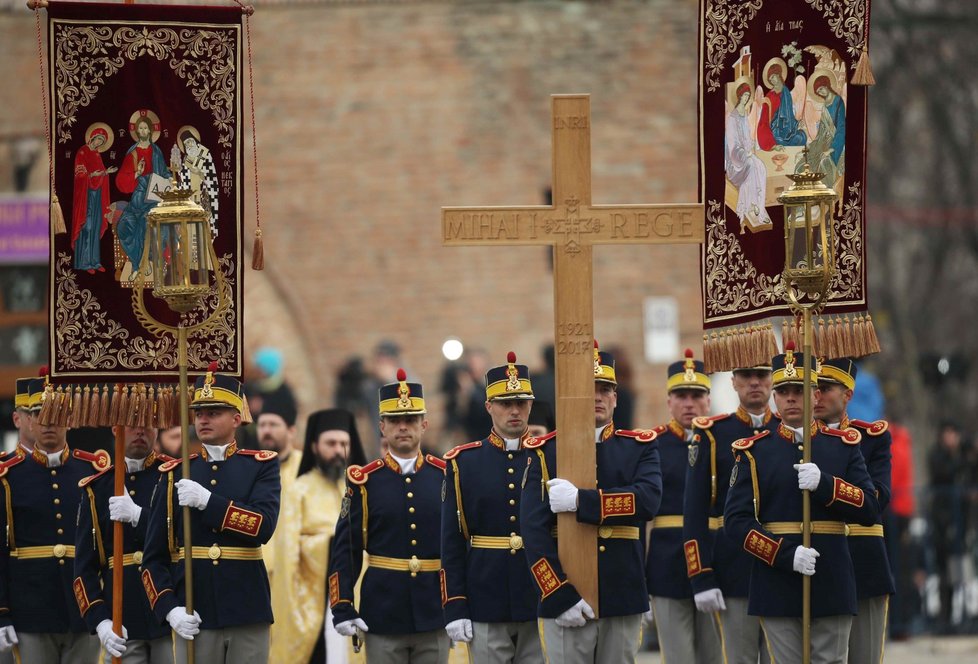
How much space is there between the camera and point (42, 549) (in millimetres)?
12367

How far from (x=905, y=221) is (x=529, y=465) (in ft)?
71.9

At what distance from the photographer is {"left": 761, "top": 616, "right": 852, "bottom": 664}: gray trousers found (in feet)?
36.0

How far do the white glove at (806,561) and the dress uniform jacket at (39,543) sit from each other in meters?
4.10

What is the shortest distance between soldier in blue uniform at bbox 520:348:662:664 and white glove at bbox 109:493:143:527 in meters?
2.13

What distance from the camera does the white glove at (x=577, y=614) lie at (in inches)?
419

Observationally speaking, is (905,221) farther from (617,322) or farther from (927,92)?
(617,322)

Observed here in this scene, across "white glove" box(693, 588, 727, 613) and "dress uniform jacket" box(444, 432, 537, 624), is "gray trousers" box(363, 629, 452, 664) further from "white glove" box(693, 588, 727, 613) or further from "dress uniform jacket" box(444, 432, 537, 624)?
"white glove" box(693, 588, 727, 613)

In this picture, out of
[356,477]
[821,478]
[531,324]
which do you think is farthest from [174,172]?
[531,324]

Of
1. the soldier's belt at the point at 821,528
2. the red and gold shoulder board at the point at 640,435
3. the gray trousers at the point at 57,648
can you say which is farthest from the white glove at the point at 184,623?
the soldier's belt at the point at 821,528

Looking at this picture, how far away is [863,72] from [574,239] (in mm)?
1796

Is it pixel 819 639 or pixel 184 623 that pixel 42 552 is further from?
pixel 819 639

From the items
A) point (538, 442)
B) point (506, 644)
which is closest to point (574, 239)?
point (538, 442)

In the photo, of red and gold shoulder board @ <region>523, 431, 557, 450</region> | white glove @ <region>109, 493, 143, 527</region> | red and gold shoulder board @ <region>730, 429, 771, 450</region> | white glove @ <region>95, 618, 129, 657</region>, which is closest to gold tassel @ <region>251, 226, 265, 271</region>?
white glove @ <region>109, 493, 143, 527</region>

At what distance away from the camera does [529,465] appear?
36.4 feet
